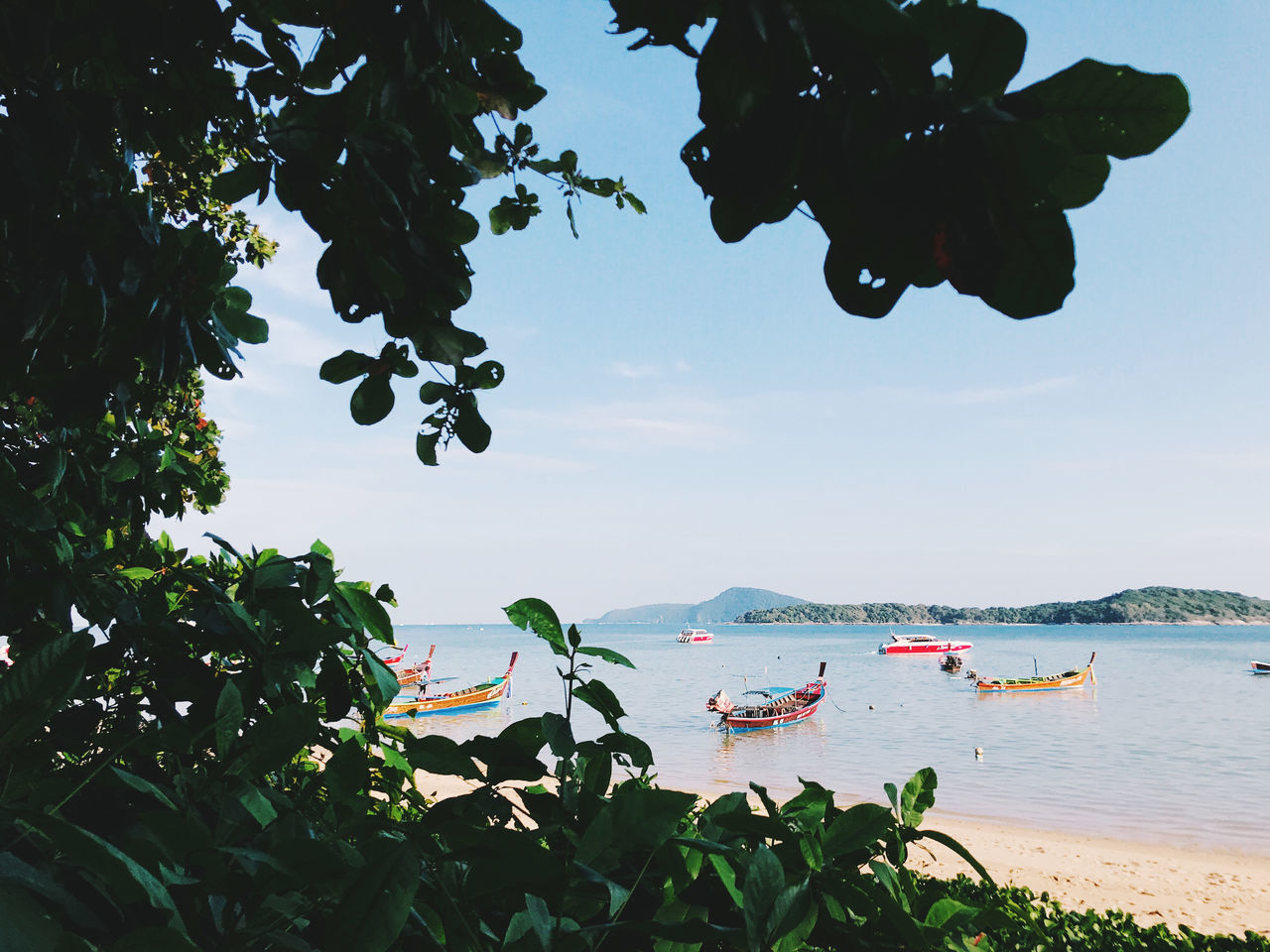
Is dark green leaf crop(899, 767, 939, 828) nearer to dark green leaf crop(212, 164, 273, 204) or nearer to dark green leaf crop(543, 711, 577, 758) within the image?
dark green leaf crop(543, 711, 577, 758)

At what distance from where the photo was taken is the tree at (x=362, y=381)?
22.7 inches

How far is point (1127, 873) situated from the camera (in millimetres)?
11891

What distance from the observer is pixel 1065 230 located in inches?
22.3

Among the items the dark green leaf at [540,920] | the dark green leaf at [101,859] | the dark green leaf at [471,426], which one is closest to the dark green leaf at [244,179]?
the dark green leaf at [471,426]

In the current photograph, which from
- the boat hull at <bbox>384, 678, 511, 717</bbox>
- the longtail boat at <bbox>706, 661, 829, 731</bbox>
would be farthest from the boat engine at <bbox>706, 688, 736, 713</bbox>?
the boat hull at <bbox>384, 678, 511, 717</bbox>

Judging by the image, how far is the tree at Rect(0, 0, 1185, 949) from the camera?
22.7 inches

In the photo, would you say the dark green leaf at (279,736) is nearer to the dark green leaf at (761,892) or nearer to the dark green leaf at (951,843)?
the dark green leaf at (761,892)

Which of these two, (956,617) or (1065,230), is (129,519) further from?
(956,617)

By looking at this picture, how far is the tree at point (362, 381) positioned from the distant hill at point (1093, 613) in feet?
535

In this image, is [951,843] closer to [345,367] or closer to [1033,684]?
[345,367]

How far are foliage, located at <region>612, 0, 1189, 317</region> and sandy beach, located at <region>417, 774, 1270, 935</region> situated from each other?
899 cm

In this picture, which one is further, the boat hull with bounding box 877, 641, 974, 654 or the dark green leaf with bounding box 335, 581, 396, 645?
the boat hull with bounding box 877, 641, 974, 654

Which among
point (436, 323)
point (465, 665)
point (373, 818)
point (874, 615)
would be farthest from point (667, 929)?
point (874, 615)

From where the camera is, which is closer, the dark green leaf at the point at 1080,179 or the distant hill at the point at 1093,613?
the dark green leaf at the point at 1080,179
